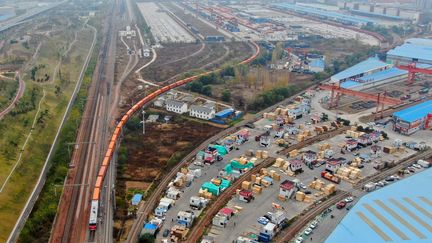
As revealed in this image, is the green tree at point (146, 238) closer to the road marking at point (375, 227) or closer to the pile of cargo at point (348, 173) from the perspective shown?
the road marking at point (375, 227)

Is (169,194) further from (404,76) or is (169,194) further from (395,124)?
(404,76)

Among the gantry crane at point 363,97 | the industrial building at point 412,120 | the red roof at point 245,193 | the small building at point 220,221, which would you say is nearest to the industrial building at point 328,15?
the gantry crane at point 363,97

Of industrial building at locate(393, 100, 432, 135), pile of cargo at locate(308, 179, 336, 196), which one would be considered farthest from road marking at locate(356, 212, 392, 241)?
industrial building at locate(393, 100, 432, 135)

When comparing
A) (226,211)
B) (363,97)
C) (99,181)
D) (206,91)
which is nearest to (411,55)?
(363,97)

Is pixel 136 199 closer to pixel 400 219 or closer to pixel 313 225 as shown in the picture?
pixel 313 225

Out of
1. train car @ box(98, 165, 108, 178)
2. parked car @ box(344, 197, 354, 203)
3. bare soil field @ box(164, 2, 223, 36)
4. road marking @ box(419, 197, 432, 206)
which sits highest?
bare soil field @ box(164, 2, 223, 36)

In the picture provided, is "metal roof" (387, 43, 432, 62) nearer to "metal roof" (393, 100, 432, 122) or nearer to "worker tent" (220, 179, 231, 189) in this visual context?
"metal roof" (393, 100, 432, 122)
